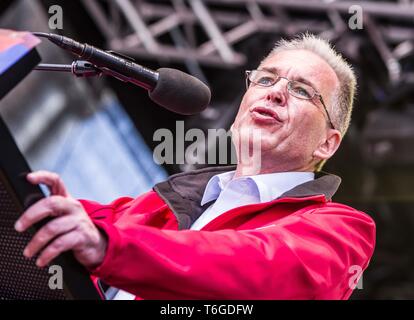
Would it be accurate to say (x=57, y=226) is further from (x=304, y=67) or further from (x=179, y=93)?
(x=304, y=67)

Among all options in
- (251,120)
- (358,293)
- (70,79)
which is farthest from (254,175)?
(358,293)

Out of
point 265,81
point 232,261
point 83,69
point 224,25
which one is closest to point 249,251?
point 232,261

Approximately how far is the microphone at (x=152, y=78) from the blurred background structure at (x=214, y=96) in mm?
2981

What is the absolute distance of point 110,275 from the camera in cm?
101

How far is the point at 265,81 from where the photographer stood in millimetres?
1806

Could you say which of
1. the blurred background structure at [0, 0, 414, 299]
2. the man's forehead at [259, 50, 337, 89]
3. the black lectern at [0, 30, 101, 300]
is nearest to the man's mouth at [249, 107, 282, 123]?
the man's forehead at [259, 50, 337, 89]

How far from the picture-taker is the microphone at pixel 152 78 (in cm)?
120

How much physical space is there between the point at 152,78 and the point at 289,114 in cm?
58

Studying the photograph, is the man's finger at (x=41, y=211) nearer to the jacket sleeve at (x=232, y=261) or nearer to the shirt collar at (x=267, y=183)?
the jacket sleeve at (x=232, y=261)

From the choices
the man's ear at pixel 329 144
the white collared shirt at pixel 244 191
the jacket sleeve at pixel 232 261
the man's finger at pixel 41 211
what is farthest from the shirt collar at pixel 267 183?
the man's finger at pixel 41 211

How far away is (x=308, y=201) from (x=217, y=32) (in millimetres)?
3318

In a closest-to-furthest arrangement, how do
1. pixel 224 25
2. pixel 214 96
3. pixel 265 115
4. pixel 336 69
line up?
pixel 265 115, pixel 336 69, pixel 214 96, pixel 224 25

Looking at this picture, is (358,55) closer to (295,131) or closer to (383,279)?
(383,279)

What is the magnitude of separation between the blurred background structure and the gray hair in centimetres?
230
